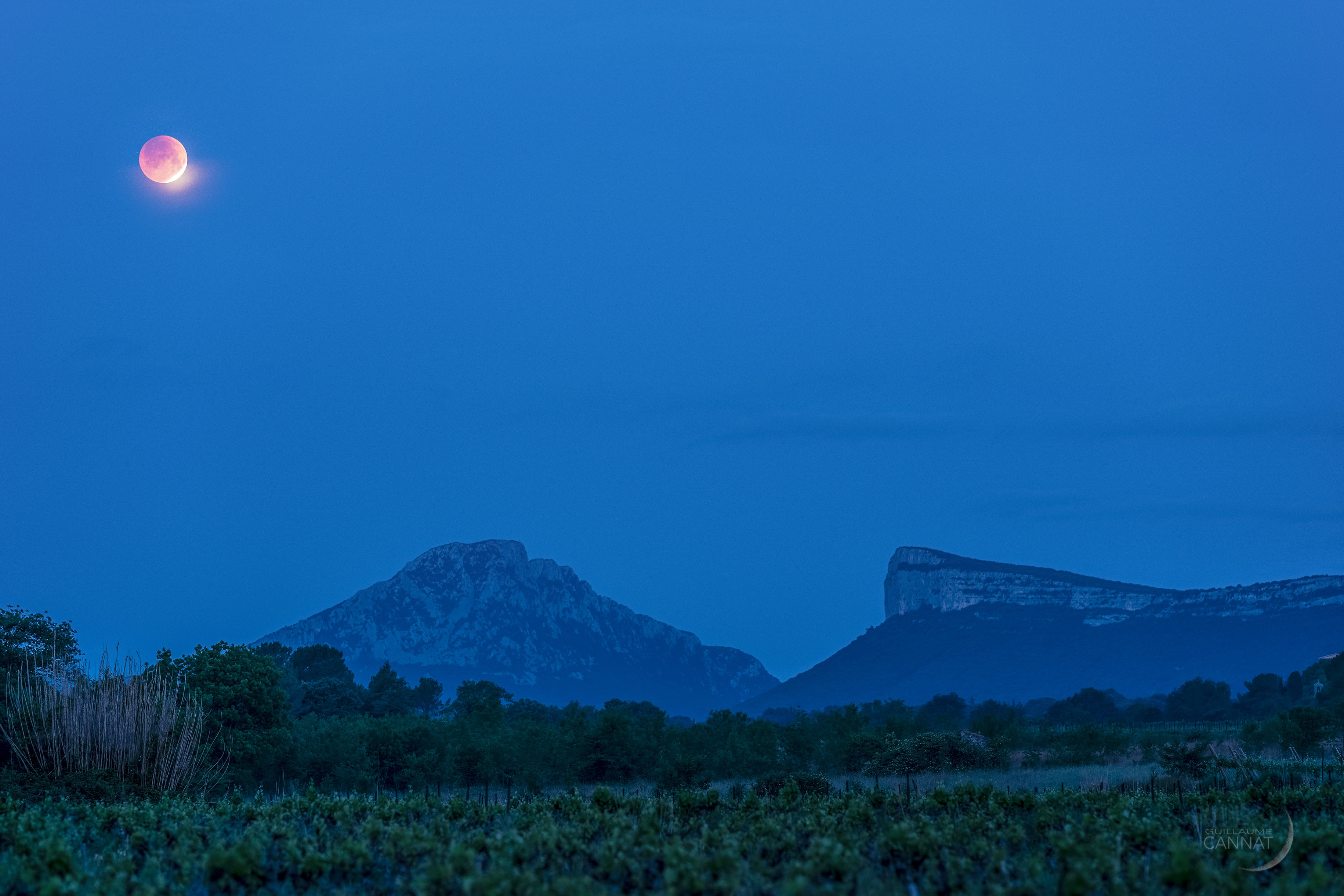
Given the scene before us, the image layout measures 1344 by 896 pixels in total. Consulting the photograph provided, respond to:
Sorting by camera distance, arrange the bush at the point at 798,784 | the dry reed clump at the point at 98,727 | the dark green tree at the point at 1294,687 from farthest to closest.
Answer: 1. the dark green tree at the point at 1294,687
2. the bush at the point at 798,784
3. the dry reed clump at the point at 98,727

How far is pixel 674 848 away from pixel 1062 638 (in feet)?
504

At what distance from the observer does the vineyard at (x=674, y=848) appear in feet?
49.2

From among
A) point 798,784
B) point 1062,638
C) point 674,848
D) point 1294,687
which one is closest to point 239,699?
point 798,784

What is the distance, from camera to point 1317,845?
17297mm

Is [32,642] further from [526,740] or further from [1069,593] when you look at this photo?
[1069,593]

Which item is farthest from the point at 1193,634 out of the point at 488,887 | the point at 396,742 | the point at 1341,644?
the point at 488,887

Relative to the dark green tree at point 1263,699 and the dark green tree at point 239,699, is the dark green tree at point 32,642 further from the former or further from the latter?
the dark green tree at point 1263,699

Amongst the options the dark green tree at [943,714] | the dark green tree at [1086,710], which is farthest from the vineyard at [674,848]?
the dark green tree at [1086,710]

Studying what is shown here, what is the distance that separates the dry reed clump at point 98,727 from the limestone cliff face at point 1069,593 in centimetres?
14883

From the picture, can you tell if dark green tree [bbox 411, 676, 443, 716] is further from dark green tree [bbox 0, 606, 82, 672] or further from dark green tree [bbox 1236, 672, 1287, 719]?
dark green tree [bbox 1236, 672, 1287, 719]

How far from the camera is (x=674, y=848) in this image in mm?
15688

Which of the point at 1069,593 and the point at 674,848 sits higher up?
the point at 1069,593

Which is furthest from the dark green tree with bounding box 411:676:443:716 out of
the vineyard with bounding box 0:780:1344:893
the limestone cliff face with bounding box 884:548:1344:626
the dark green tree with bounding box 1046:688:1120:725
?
the limestone cliff face with bounding box 884:548:1344:626

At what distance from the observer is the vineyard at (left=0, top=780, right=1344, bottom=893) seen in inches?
591
